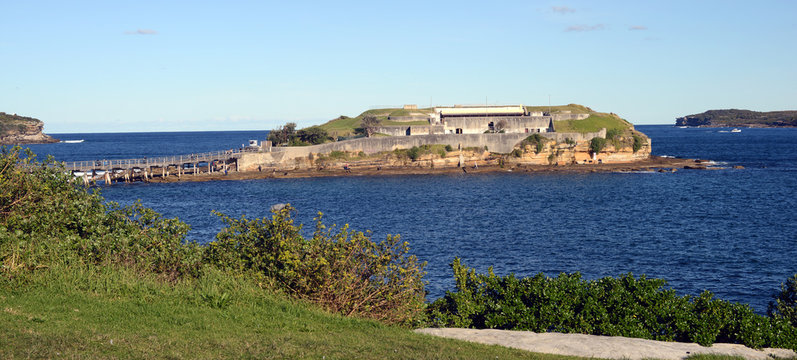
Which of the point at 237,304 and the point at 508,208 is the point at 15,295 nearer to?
the point at 237,304

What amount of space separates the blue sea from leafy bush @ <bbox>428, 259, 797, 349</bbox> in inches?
339

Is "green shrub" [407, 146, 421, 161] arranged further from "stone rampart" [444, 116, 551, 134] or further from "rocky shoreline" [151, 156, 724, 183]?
"stone rampart" [444, 116, 551, 134]

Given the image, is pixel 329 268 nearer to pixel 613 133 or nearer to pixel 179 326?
pixel 179 326

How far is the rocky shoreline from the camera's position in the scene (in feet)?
261

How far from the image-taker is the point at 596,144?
90000 millimetres

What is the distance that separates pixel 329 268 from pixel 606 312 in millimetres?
6859

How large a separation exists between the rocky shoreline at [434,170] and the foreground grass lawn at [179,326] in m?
63.6

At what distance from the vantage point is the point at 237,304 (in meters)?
15.2

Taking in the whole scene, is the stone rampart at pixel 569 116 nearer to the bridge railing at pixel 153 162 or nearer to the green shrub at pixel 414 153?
the green shrub at pixel 414 153

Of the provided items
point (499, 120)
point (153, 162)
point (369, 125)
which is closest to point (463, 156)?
point (499, 120)

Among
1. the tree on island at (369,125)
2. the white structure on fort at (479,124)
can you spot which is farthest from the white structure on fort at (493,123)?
the tree on island at (369,125)

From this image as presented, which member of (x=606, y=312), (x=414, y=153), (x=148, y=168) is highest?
(x=414, y=153)

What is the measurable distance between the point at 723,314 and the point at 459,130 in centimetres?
8680

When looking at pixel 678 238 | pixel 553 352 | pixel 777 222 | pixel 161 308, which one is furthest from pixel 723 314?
pixel 777 222
